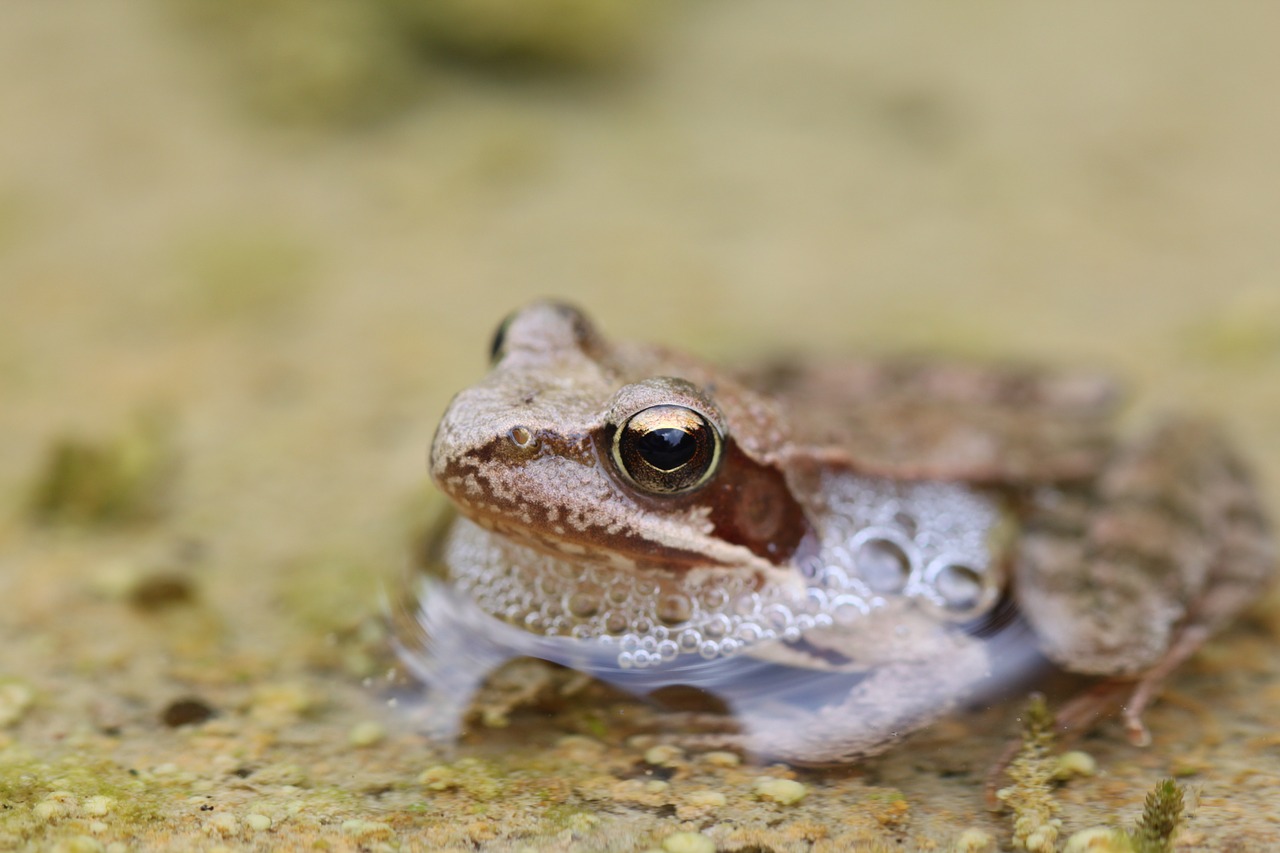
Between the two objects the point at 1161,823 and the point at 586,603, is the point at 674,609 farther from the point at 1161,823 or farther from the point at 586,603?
the point at 1161,823

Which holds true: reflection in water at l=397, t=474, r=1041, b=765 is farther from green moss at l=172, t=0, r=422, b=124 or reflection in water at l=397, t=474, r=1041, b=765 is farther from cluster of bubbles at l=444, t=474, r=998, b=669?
green moss at l=172, t=0, r=422, b=124

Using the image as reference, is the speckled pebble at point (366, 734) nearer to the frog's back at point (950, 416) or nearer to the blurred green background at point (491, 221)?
the blurred green background at point (491, 221)

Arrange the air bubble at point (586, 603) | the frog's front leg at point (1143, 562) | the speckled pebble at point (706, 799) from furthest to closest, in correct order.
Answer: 1. the air bubble at point (586, 603)
2. the frog's front leg at point (1143, 562)
3. the speckled pebble at point (706, 799)

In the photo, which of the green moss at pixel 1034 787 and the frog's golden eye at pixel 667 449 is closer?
the green moss at pixel 1034 787

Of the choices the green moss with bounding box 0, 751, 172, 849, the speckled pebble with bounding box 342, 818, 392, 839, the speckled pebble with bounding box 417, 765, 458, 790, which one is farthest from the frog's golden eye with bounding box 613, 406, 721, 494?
the green moss with bounding box 0, 751, 172, 849

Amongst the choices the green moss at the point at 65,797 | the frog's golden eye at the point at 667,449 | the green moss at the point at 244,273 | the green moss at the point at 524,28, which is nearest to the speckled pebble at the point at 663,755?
the frog's golden eye at the point at 667,449

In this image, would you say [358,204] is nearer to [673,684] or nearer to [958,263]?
[958,263]
